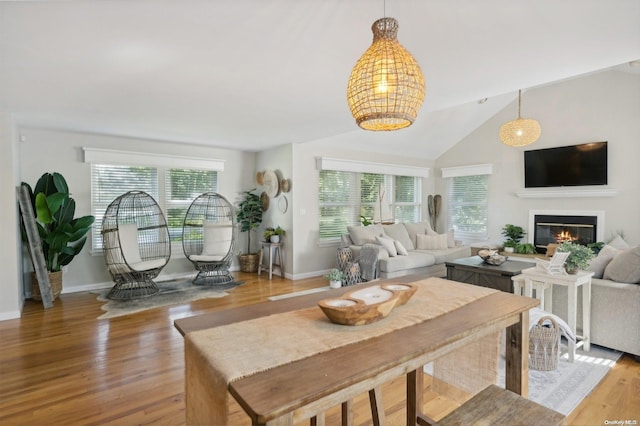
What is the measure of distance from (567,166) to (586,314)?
4079 millimetres

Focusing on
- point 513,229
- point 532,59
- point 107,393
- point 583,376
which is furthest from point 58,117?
point 513,229

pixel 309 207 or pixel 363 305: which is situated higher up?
pixel 309 207

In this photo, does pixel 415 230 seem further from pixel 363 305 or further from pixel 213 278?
pixel 363 305

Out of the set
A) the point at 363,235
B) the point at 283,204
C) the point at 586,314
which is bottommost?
the point at 586,314

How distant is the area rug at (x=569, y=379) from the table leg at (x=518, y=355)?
0.71 m

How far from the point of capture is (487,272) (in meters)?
3.93

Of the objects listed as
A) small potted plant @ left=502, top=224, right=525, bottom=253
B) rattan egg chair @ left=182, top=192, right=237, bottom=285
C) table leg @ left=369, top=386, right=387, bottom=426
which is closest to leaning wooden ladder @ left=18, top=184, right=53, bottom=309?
rattan egg chair @ left=182, top=192, right=237, bottom=285

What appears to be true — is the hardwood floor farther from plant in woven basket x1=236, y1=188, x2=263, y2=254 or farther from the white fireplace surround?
the white fireplace surround

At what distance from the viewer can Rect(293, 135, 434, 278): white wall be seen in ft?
19.0

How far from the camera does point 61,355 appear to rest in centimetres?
287

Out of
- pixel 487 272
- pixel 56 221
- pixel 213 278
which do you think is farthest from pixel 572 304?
pixel 56 221

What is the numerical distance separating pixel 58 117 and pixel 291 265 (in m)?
3.74

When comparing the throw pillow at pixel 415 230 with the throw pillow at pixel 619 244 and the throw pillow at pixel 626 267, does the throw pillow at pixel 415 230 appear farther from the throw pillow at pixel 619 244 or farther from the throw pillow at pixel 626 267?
the throw pillow at pixel 626 267

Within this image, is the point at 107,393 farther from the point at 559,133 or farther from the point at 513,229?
the point at 559,133
